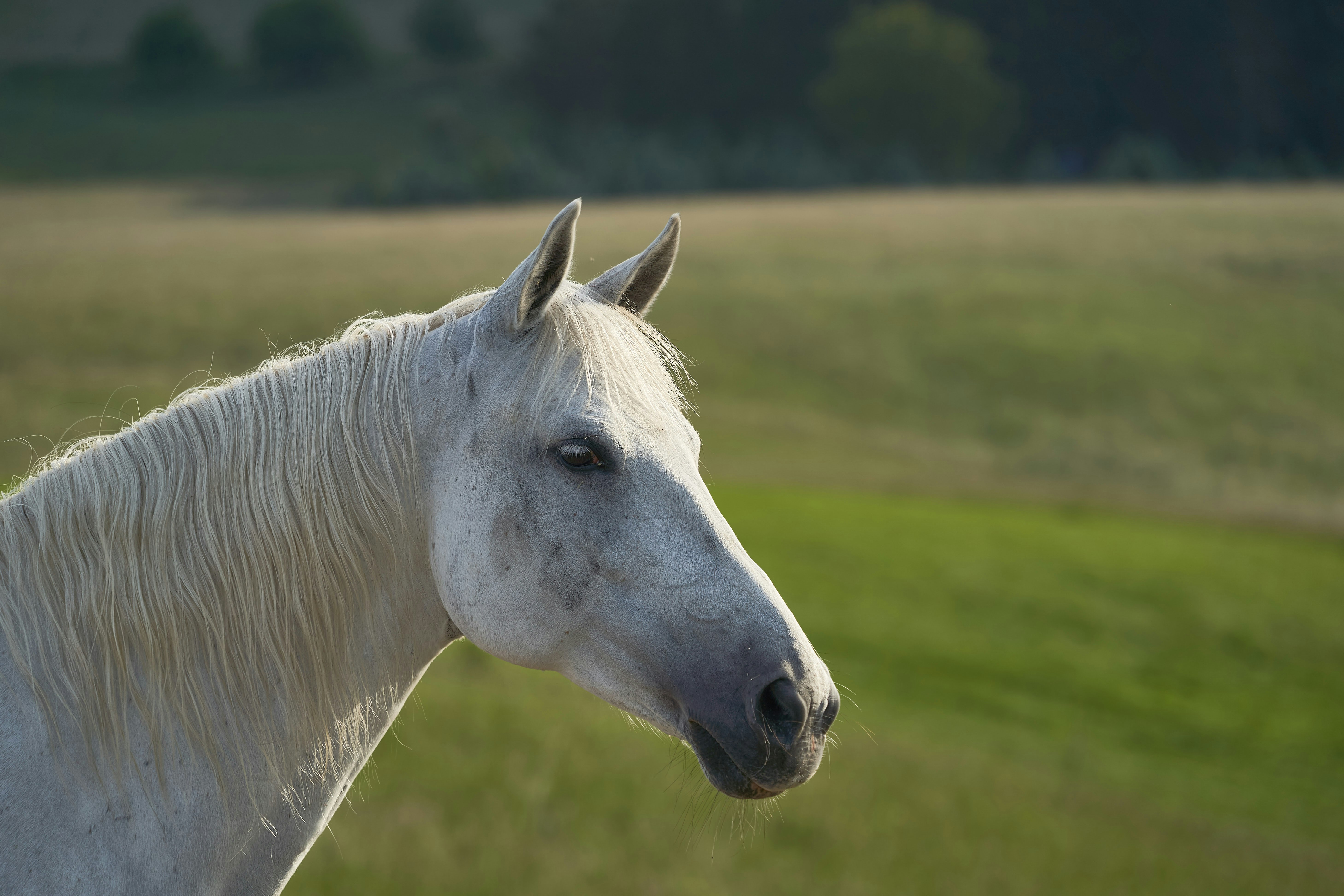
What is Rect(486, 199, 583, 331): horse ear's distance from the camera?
7.19 feet

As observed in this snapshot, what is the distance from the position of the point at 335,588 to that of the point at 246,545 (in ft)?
0.78

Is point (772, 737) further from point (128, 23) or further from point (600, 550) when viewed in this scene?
point (128, 23)

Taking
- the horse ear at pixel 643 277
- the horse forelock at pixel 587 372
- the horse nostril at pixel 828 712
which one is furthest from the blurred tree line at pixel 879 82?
the horse nostril at pixel 828 712

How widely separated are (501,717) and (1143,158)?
75021 mm

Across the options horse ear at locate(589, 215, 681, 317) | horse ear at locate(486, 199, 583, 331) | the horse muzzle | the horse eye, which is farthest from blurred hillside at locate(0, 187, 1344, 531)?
the horse muzzle

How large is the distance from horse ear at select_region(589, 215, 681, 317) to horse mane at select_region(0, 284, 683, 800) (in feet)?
0.55

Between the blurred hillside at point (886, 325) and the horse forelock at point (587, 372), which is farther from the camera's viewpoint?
the blurred hillside at point (886, 325)

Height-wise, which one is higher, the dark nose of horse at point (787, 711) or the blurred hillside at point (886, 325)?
the dark nose of horse at point (787, 711)

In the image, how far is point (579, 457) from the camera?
226 centimetres

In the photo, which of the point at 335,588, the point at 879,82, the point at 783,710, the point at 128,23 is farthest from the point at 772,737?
the point at 879,82

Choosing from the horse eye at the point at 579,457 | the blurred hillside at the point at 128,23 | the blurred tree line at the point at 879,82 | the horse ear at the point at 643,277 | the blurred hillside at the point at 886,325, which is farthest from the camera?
the blurred tree line at the point at 879,82

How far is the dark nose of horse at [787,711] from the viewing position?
6.98 feet

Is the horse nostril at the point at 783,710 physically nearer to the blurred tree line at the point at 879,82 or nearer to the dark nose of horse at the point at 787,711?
the dark nose of horse at the point at 787,711

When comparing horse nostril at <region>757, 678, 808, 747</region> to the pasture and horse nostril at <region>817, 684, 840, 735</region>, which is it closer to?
horse nostril at <region>817, 684, 840, 735</region>
